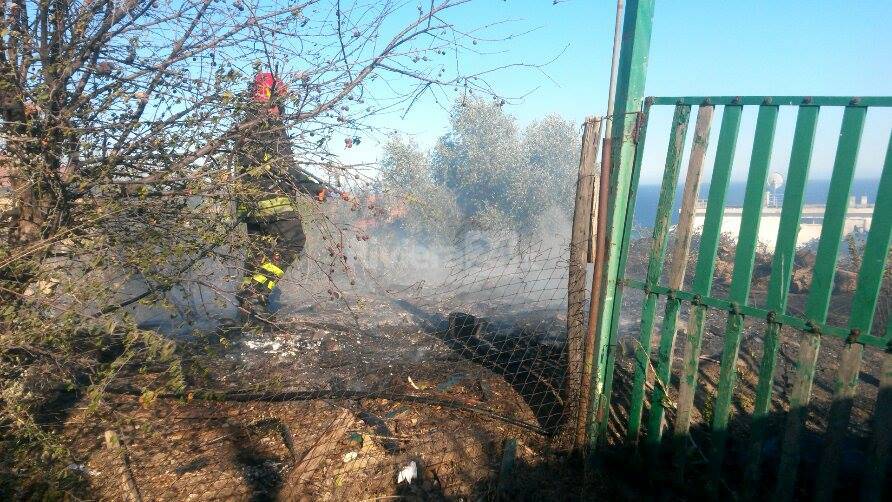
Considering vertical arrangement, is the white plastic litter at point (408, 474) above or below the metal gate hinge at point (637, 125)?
below

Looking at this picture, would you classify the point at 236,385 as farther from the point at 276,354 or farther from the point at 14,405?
the point at 14,405

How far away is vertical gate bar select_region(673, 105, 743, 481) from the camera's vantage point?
2740mm

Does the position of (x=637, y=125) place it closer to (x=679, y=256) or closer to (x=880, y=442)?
(x=679, y=256)

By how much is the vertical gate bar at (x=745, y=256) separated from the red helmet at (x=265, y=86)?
277cm

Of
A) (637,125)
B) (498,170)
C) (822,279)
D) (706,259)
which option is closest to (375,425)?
(706,259)

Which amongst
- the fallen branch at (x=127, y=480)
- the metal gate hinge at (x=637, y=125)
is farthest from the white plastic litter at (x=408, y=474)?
the metal gate hinge at (x=637, y=125)

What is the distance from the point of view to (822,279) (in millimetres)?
2369

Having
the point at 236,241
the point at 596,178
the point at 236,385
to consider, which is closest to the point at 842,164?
the point at 596,178

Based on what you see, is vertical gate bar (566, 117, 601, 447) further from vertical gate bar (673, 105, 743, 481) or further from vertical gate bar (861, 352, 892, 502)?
vertical gate bar (861, 352, 892, 502)

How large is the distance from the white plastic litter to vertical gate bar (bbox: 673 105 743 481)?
5.16 feet

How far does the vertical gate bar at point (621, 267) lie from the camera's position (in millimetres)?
3119

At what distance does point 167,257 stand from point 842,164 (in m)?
3.60

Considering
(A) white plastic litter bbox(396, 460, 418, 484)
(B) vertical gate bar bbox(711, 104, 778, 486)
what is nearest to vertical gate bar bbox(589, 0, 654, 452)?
(B) vertical gate bar bbox(711, 104, 778, 486)

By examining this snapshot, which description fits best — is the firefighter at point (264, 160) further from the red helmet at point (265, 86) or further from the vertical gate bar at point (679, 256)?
the vertical gate bar at point (679, 256)
